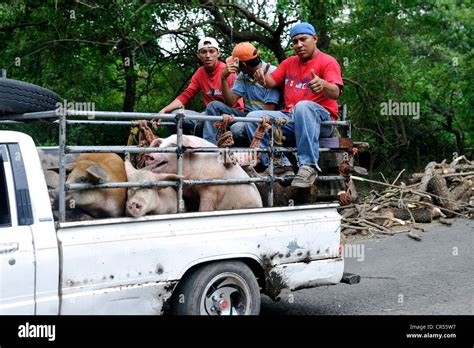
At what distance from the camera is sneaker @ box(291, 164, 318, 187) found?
20.6 feet

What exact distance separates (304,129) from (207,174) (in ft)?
3.57

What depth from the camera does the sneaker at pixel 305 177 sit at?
627cm

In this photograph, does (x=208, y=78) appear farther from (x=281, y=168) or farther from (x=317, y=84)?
(x=281, y=168)

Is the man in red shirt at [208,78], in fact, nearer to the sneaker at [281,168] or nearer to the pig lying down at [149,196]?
the sneaker at [281,168]

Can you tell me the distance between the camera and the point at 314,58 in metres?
7.19

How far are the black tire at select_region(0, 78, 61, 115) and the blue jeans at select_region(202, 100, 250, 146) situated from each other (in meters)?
1.69

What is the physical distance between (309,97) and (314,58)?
439 millimetres

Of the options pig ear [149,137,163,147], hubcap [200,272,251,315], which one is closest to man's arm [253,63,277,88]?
pig ear [149,137,163,147]

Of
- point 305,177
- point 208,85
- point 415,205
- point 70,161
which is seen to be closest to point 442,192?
point 415,205

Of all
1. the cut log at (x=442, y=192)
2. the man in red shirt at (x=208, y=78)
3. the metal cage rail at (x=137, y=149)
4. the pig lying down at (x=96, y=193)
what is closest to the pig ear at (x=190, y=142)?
the metal cage rail at (x=137, y=149)

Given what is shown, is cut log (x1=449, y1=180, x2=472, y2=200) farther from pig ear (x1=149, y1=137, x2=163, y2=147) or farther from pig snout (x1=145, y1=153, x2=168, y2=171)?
pig snout (x1=145, y1=153, x2=168, y2=171)
